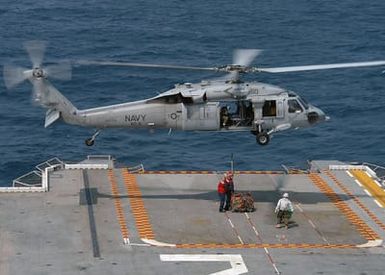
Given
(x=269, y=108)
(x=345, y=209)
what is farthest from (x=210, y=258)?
(x=345, y=209)

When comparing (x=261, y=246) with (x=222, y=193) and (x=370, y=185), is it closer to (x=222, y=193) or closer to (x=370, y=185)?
(x=222, y=193)

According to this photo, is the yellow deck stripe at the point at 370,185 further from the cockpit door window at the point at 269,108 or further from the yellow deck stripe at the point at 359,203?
the cockpit door window at the point at 269,108

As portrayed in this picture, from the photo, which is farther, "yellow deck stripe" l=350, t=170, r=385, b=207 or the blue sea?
the blue sea

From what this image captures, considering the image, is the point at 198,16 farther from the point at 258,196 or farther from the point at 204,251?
the point at 204,251

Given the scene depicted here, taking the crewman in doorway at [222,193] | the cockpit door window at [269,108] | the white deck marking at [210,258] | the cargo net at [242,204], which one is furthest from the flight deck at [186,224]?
the cockpit door window at [269,108]

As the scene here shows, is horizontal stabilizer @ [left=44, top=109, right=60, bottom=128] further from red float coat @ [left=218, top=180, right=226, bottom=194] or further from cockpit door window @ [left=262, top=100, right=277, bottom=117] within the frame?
cockpit door window @ [left=262, top=100, right=277, bottom=117]

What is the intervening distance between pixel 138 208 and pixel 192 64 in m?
39.5

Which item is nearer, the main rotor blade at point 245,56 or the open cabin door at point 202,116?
the main rotor blade at point 245,56

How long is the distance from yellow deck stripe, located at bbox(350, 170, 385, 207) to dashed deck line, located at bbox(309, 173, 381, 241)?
6.21 feet

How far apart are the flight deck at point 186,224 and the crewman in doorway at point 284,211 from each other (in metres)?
0.43

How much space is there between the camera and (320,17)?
341ft

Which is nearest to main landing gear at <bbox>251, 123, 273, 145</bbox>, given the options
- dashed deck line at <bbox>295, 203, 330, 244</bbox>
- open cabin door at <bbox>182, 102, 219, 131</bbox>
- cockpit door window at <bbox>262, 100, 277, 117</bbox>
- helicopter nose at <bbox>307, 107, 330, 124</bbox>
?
cockpit door window at <bbox>262, 100, 277, 117</bbox>

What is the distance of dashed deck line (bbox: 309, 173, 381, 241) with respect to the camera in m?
41.6

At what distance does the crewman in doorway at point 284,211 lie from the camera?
136 ft
